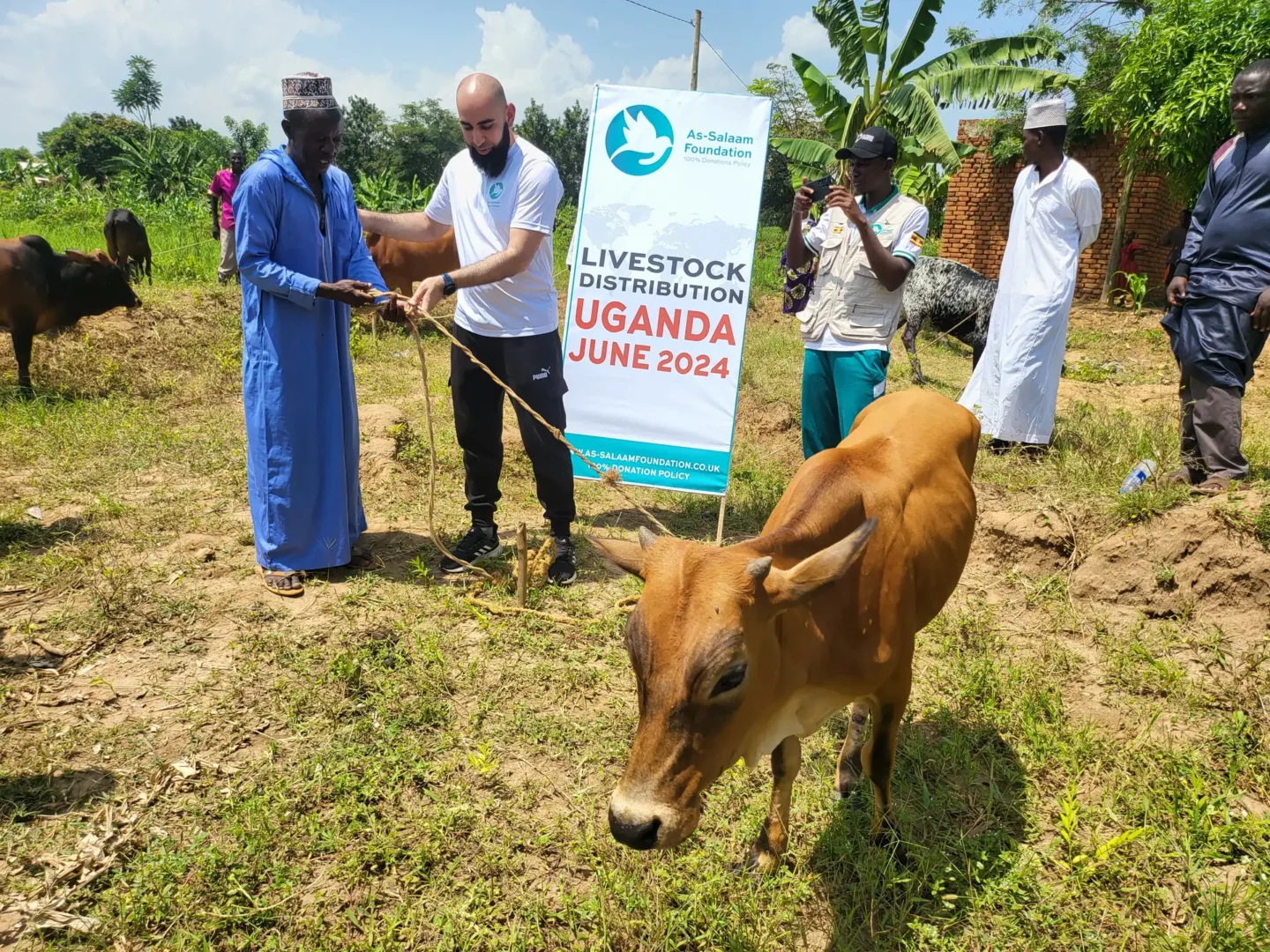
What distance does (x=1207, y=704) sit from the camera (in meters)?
3.34

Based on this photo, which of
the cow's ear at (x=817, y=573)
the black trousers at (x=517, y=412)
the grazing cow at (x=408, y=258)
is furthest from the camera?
the grazing cow at (x=408, y=258)

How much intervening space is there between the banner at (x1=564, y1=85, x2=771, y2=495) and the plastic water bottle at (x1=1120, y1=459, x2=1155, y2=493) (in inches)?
90.7

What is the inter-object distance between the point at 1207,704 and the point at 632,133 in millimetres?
4135

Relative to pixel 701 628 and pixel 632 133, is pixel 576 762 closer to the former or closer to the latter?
pixel 701 628

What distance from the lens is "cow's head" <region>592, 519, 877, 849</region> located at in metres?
1.87

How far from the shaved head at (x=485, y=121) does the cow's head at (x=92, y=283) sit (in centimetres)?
583

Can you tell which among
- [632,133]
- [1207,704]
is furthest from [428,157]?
[1207,704]

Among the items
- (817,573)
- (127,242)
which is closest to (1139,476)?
(817,573)

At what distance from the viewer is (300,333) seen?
4.19 m

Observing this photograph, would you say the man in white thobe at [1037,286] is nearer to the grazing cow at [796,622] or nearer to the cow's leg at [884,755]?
the grazing cow at [796,622]

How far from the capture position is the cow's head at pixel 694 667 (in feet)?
6.13

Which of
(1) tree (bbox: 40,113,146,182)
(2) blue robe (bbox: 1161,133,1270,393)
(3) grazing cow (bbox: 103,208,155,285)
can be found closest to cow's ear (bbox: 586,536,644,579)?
(2) blue robe (bbox: 1161,133,1270,393)

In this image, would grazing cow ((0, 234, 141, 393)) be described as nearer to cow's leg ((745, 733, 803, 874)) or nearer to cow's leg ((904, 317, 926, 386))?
cow's leg ((745, 733, 803, 874))

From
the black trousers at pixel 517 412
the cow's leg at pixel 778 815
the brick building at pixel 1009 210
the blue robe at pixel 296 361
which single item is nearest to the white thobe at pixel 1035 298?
the black trousers at pixel 517 412
